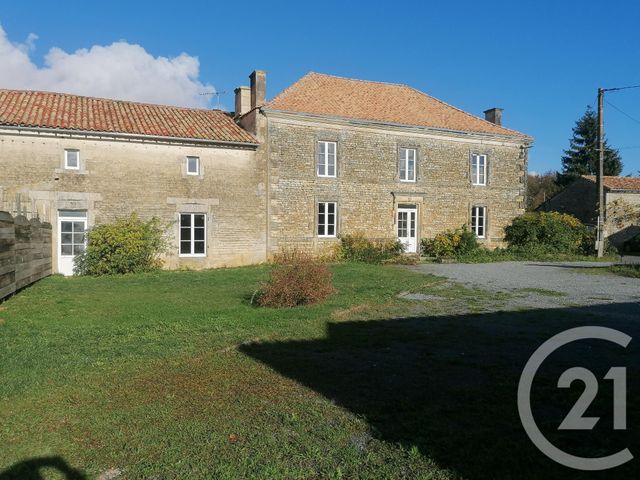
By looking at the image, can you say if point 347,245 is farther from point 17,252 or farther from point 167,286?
point 17,252

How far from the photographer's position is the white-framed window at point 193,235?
64.8ft

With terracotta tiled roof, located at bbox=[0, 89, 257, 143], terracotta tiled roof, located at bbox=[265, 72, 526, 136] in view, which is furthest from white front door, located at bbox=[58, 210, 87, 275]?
terracotta tiled roof, located at bbox=[265, 72, 526, 136]

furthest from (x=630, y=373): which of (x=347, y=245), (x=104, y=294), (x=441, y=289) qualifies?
(x=347, y=245)

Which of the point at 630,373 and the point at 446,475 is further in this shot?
the point at 630,373

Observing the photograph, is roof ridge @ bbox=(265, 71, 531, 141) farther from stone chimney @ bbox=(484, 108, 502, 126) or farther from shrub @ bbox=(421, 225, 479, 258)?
shrub @ bbox=(421, 225, 479, 258)

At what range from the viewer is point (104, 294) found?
491 inches

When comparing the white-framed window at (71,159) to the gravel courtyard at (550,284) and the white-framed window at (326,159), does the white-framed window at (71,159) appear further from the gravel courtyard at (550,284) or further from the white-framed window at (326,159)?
the gravel courtyard at (550,284)

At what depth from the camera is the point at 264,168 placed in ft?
68.1

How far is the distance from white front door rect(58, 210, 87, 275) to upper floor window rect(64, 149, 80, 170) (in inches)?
60.5

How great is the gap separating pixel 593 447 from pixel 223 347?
15.4 feet

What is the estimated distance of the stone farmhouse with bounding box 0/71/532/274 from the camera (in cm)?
1780

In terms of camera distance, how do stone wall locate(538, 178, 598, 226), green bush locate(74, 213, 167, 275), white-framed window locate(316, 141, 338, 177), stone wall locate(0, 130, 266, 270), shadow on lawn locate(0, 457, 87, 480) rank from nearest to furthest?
1. shadow on lawn locate(0, 457, 87, 480)
2. stone wall locate(0, 130, 266, 270)
3. green bush locate(74, 213, 167, 275)
4. white-framed window locate(316, 141, 338, 177)
5. stone wall locate(538, 178, 598, 226)

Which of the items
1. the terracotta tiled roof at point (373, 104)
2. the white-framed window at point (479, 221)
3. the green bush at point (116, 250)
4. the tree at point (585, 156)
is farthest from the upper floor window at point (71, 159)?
the tree at point (585, 156)

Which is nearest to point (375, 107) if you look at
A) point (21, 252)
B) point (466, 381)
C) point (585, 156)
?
point (21, 252)
